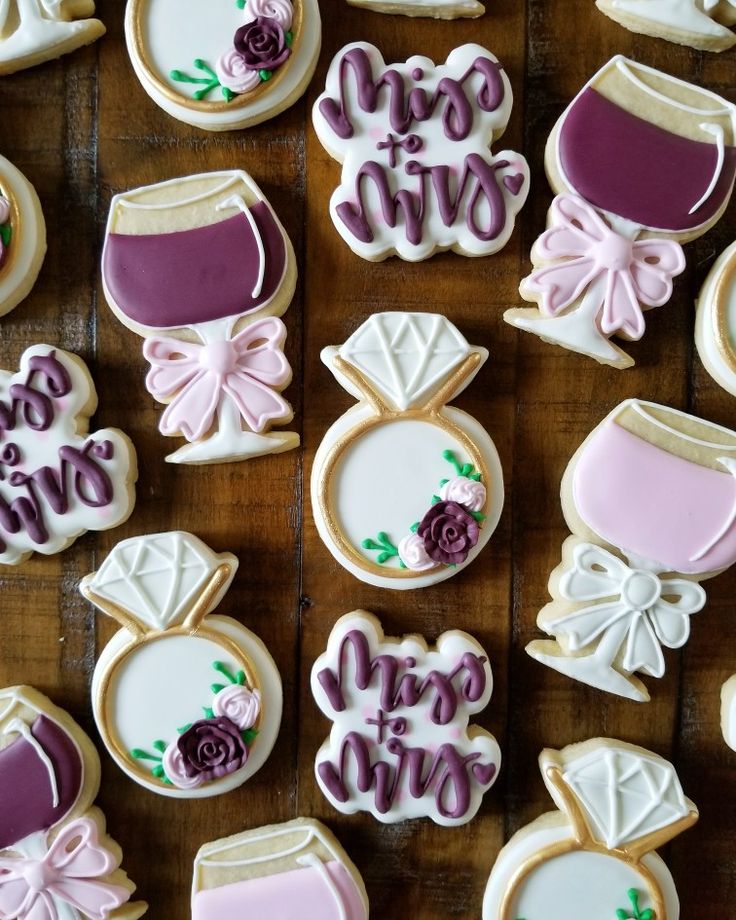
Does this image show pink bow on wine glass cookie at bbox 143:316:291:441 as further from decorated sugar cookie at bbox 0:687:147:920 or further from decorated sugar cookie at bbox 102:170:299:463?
decorated sugar cookie at bbox 0:687:147:920

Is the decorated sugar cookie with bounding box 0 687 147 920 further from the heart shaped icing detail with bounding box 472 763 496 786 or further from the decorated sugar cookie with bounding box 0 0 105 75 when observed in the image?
the decorated sugar cookie with bounding box 0 0 105 75

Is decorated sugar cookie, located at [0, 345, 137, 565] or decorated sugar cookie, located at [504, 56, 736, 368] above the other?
decorated sugar cookie, located at [504, 56, 736, 368]

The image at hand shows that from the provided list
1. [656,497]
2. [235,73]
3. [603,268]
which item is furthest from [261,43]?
[656,497]

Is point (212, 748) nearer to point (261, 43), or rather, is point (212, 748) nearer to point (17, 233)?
point (17, 233)

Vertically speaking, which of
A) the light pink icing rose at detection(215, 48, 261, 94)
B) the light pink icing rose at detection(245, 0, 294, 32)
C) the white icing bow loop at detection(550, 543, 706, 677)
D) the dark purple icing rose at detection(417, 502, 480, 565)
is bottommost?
the white icing bow loop at detection(550, 543, 706, 677)

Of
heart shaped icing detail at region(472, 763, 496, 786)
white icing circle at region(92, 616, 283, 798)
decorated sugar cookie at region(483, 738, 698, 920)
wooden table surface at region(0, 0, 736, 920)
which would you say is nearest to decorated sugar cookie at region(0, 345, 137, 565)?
wooden table surface at region(0, 0, 736, 920)
